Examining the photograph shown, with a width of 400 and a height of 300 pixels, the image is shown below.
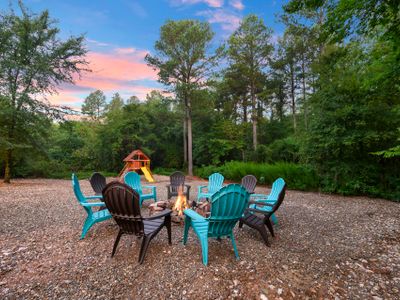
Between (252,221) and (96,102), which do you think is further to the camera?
(96,102)

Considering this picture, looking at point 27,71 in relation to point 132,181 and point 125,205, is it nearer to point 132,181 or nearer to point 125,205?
point 132,181

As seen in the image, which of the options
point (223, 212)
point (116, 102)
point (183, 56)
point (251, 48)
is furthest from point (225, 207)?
point (116, 102)

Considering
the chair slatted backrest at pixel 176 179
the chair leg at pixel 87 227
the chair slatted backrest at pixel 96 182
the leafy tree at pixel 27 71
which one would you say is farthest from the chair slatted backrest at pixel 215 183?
the leafy tree at pixel 27 71

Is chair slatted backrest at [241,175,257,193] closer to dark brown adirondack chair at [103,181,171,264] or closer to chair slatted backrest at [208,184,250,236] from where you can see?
chair slatted backrest at [208,184,250,236]

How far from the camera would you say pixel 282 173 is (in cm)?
796

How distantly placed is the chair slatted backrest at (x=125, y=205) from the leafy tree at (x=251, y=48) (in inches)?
455

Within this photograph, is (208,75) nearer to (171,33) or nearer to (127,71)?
(171,33)

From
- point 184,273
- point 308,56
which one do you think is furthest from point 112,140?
point 308,56

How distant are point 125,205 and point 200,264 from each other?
1084mm

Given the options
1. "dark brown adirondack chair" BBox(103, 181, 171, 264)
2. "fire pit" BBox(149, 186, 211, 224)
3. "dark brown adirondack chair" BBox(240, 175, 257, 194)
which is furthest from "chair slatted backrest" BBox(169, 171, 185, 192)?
"dark brown adirondack chair" BBox(103, 181, 171, 264)

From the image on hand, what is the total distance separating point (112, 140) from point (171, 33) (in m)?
8.20

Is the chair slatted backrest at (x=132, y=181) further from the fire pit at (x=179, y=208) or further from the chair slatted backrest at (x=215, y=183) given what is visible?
the chair slatted backrest at (x=215, y=183)

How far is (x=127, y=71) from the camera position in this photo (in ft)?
29.5

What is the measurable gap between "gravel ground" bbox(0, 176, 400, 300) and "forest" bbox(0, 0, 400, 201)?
2.00 metres
